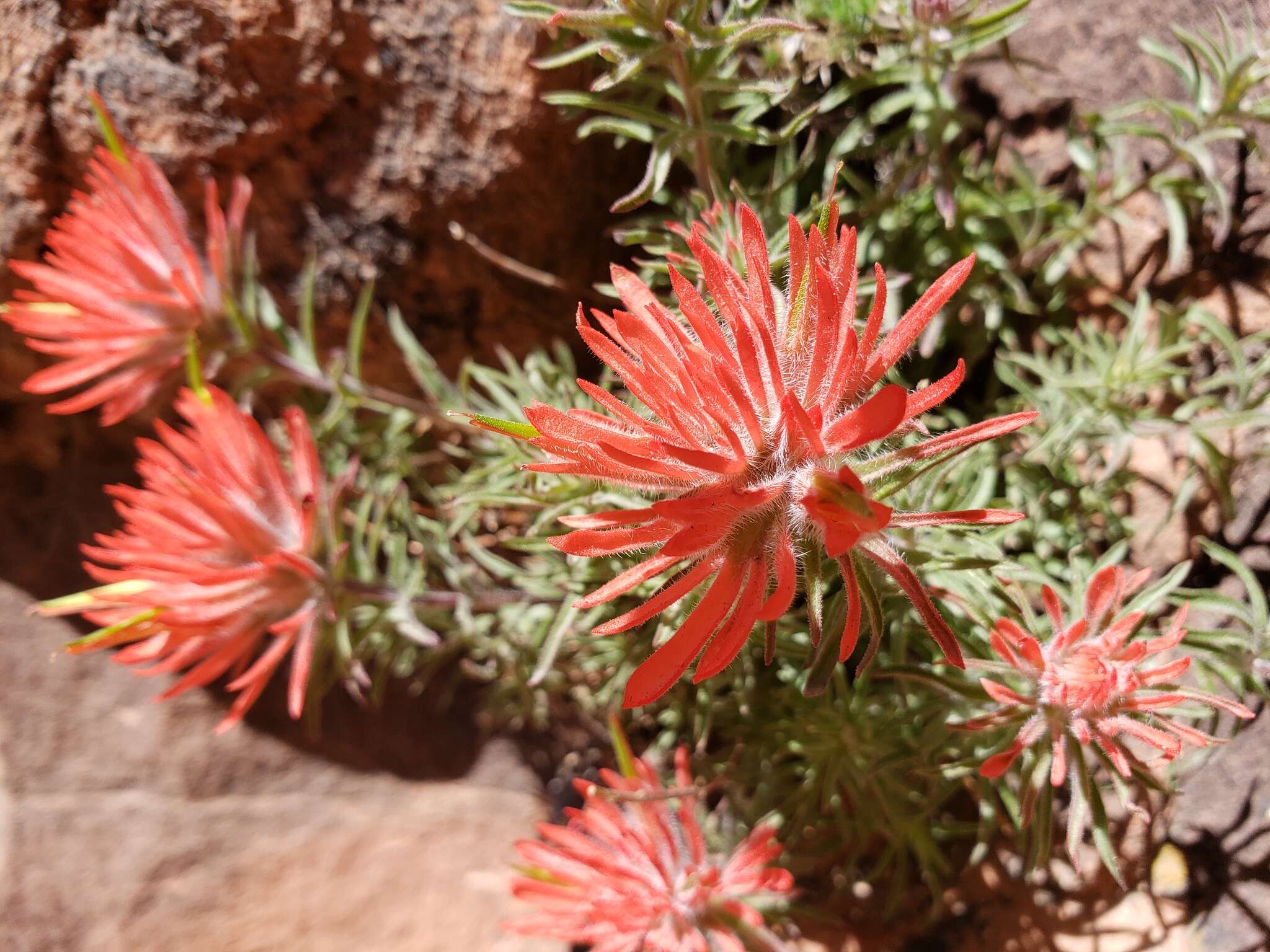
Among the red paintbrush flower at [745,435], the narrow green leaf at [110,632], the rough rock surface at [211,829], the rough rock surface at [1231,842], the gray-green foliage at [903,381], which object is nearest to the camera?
the red paintbrush flower at [745,435]

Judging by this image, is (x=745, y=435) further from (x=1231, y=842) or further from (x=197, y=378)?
(x=1231, y=842)

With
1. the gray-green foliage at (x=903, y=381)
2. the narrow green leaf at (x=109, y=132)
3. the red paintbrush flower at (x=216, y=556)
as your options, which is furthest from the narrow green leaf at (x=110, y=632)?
the narrow green leaf at (x=109, y=132)

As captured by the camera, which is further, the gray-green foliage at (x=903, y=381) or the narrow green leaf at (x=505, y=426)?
the gray-green foliage at (x=903, y=381)

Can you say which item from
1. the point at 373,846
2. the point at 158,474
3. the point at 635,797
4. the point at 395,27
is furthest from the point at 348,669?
the point at 395,27

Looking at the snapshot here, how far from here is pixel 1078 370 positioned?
A: 174 centimetres

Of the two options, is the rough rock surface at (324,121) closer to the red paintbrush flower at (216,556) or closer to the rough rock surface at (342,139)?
the rough rock surface at (342,139)

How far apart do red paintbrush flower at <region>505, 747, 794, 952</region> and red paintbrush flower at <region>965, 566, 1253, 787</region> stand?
533 mm

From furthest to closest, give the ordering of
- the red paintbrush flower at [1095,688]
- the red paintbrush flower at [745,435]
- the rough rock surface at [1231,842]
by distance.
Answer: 1. the rough rock surface at [1231,842]
2. the red paintbrush flower at [1095,688]
3. the red paintbrush flower at [745,435]

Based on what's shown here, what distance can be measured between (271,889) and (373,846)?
0.89ft

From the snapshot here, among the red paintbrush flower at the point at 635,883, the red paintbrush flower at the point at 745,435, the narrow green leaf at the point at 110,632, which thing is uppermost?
the red paintbrush flower at the point at 745,435

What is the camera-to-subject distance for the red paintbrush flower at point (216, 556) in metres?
1.36

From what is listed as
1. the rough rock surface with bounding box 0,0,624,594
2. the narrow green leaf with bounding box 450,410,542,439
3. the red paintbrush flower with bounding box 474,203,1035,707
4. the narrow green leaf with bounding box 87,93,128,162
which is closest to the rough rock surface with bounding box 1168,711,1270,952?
the red paintbrush flower with bounding box 474,203,1035,707

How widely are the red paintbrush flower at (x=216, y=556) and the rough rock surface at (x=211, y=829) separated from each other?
862 mm

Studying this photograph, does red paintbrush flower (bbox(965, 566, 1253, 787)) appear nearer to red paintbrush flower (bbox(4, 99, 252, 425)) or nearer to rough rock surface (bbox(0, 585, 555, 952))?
red paintbrush flower (bbox(4, 99, 252, 425))
